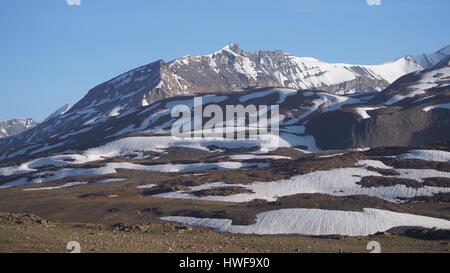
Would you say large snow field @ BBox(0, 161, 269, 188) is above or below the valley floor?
below

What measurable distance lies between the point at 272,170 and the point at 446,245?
6236 centimetres

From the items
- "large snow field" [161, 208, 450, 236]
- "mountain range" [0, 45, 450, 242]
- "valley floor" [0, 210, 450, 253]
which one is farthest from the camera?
"mountain range" [0, 45, 450, 242]

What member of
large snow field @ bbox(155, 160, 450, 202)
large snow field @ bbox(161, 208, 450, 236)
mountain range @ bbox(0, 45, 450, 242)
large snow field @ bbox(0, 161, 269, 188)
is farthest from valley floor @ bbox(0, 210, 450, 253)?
large snow field @ bbox(0, 161, 269, 188)

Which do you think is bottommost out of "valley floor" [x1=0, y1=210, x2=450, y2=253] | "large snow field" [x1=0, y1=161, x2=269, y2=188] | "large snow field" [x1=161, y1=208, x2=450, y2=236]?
"large snow field" [x1=0, y1=161, x2=269, y2=188]

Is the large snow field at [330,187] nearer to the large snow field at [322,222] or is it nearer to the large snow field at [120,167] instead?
the large snow field at [322,222]

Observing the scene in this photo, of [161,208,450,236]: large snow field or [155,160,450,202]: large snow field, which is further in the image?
[155,160,450,202]: large snow field

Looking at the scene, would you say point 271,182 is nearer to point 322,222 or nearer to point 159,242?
point 322,222

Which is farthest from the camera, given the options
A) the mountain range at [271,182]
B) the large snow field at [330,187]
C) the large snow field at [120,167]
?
the large snow field at [120,167]

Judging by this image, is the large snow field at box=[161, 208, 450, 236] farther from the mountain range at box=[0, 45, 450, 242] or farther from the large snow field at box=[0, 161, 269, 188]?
the large snow field at box=[0, 161, 269, 188]

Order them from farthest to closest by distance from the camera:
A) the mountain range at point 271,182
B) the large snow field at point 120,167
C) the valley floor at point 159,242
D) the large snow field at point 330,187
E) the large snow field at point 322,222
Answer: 1. the large snow field at point 120,167
2. the large snow field at point 330,187
3. the mountain range at point 271,182
4. the large snow field at point 322,222
5. the valley floor at point 159,242

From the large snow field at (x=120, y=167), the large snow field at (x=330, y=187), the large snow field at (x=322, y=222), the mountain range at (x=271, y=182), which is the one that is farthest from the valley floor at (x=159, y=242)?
the large snow field at (x=120, y=167)
